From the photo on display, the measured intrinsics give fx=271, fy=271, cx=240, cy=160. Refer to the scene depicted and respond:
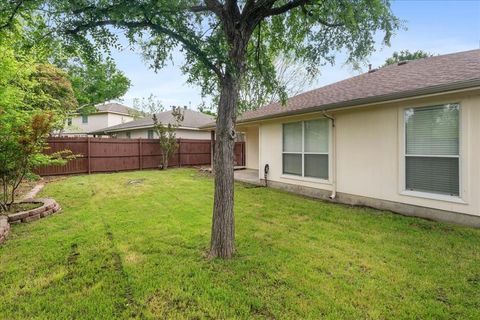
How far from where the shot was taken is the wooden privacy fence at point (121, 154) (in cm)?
1297

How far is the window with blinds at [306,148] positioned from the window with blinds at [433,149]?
2.26m

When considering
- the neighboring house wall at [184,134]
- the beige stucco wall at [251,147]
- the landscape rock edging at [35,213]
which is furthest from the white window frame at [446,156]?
the neighboring house wall at [184,134]

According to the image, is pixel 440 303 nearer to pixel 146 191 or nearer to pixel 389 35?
pixel 389 35

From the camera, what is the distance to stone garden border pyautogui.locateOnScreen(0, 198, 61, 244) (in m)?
4.79

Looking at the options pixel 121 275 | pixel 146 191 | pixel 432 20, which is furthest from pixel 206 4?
pixel 432 20

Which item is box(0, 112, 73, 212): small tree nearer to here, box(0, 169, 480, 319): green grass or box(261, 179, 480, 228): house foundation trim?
box(0, 169, 480, 319): green grass

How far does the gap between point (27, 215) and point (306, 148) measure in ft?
23.5

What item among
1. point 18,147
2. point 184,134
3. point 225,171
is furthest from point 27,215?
point 184,134

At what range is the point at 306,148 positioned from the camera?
8312 mm

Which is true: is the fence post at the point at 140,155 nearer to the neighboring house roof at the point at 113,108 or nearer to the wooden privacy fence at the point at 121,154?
the wooden privacy fence at the point at 121,154

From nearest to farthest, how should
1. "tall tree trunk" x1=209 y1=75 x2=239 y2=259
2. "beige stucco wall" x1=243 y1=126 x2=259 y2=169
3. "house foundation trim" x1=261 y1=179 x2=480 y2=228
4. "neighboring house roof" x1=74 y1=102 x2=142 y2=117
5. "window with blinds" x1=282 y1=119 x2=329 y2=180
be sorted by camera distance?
"tall tree trunk" x1=209 y1=75 x2=239 y2=259 < "house foundation trim" x1=261 y1=179 x2=480 y2=228 < "window with blinds" x1=282 y1=119 x2=329 y2=180 < "beige stucco wall" x1=243 y1=126 x2=259 y2=169 < "neighboring house roof" x1=74 y1=102 x2=142 y2=117

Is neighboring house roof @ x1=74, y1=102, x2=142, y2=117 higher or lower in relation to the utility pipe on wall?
higher

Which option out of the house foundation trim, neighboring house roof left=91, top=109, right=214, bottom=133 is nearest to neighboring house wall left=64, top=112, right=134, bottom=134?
neighboring house roof left=91, top=109, right=214, bottom=133

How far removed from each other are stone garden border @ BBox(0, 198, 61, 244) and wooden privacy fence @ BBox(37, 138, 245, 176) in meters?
6.97
